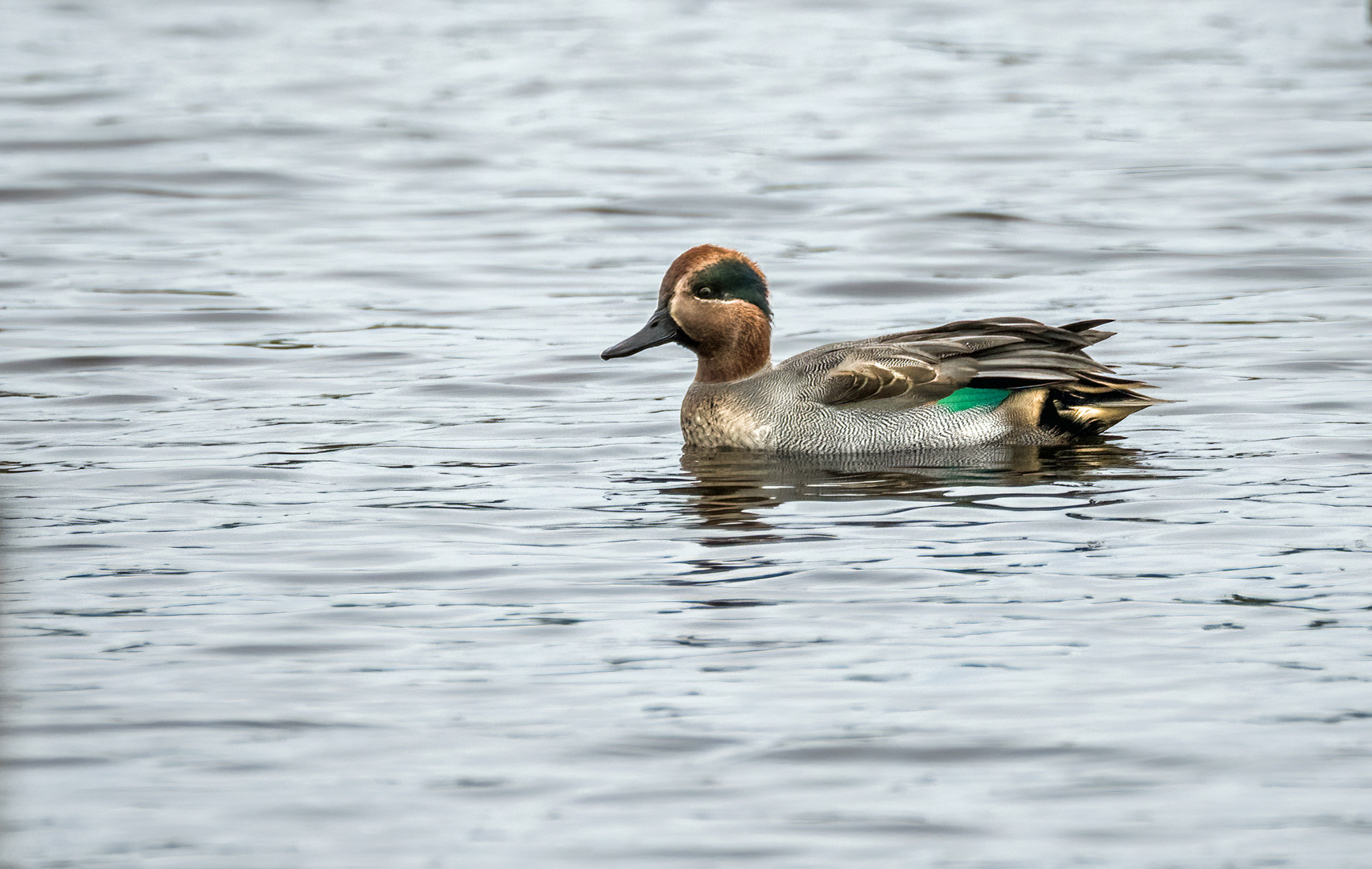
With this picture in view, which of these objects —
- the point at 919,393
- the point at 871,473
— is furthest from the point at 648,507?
the point at 919,393

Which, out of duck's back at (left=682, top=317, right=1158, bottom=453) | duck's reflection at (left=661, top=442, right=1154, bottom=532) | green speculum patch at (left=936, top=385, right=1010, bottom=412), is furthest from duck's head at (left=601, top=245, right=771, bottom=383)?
green speculum patch at (left=936, top=385, right=1010, bottom=412)

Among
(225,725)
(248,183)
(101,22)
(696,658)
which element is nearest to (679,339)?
(696,658)

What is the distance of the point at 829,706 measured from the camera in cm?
627

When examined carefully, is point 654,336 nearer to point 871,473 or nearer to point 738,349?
point 738,349

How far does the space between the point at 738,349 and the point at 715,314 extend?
0.20 m

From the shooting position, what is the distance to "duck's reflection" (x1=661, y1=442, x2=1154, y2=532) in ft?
29.6

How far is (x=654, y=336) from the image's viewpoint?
10.2 m

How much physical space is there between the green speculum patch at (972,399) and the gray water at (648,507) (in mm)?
250

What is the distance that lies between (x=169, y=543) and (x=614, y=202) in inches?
372

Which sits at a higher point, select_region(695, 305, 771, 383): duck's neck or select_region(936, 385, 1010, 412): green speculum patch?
select_region(695, 305, 771, 383): duck's neck

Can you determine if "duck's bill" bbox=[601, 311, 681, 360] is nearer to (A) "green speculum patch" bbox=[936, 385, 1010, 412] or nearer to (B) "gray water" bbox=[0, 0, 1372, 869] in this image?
(B) "gray water" bbox=[0, 0, 1372, 869]

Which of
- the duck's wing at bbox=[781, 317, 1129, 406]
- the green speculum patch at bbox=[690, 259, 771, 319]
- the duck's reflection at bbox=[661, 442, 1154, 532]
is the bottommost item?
the duck's reflection at bbox=[661, 442, 1154, 532]

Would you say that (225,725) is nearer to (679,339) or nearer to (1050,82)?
(679,339)

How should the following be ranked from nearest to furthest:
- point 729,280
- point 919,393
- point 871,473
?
point 871,473
point 919,393
point 729,280
